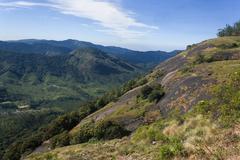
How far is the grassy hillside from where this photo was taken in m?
14.9

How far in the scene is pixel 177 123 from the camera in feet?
98.8

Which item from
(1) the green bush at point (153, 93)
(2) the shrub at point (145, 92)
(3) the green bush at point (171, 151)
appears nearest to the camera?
(3) the green bush at point (171, 151)

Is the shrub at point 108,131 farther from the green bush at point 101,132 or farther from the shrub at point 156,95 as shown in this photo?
the shrub at point 156,95

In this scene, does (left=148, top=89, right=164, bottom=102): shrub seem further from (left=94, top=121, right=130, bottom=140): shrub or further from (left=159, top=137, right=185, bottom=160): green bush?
(left=159, top=137, right=185, bottom=160): green bush

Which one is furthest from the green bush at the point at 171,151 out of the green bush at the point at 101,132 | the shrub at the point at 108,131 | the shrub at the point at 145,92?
the shrub at the point at 145,92

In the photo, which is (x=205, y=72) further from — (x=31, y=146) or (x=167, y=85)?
(x=31, y=146)

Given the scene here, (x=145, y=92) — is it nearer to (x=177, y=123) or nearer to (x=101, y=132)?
(x=101, y=132)

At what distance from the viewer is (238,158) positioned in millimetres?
11211

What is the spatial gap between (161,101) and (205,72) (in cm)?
1183

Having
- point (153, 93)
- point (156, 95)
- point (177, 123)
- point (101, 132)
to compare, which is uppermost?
point (177, 123)

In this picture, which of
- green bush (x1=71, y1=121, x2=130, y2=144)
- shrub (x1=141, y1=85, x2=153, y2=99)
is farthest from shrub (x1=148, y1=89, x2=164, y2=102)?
green bush (x1=71, y1=121, x2=130, y2=144)

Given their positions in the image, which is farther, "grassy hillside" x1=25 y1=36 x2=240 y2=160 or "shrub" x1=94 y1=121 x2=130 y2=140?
"shrub" x1=94 y1=121 x2=130 y2=140

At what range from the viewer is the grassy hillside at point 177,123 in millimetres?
14945

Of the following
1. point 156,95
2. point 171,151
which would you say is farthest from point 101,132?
point 171,151
